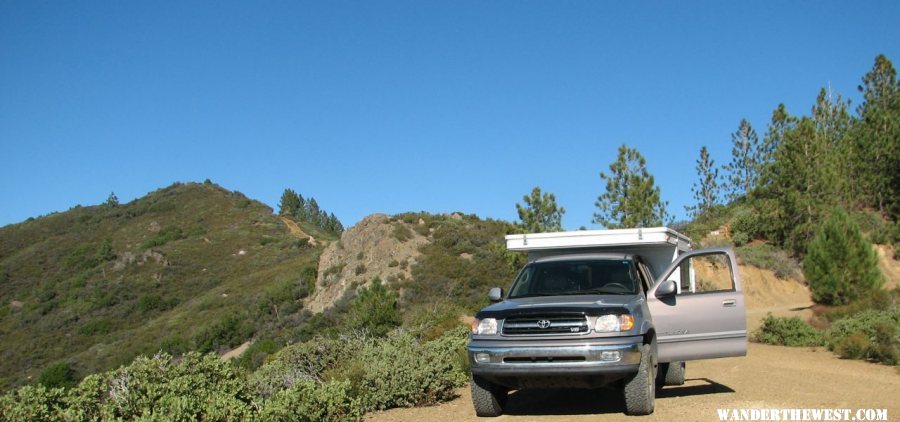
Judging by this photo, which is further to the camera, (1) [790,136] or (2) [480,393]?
(1) [790,136]

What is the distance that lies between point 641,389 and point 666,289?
133 centimetres

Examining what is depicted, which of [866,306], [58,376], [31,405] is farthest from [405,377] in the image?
[58,376]

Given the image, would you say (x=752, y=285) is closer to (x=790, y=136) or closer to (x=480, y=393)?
(x=790, y=136)

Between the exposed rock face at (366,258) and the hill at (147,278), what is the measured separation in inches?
85.1

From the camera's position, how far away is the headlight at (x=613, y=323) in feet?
24.2

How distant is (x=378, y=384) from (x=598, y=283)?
3.03 m

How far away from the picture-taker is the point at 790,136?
31094mm

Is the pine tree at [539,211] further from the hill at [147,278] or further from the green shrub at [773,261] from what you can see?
the hill at [147,278]

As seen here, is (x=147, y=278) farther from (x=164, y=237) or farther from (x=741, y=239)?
(x=741, y=239)

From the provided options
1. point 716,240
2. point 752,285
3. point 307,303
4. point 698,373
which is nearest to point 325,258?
point 307,303

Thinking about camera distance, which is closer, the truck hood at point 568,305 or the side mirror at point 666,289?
the truck hood at point 568,305

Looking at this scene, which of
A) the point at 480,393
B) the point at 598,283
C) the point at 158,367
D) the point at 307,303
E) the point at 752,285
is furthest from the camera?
the point at 307,303

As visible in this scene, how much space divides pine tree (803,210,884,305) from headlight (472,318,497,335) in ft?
59.9

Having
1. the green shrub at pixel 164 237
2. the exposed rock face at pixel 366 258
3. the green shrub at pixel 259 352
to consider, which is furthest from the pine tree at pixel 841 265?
the green shrub at pixel 164 237
